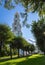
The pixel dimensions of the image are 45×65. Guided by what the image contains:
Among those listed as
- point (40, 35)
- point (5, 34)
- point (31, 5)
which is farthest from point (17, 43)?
point (31, 5)

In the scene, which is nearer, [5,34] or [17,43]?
[5,34]

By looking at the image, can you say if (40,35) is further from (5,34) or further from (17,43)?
(5,34)

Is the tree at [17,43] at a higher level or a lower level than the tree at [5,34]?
lower

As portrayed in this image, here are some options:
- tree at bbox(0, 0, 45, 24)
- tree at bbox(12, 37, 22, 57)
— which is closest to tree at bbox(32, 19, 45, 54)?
tree at bbox(12, 37, 22, 57)

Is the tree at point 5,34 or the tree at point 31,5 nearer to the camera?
the tree at point 31,5

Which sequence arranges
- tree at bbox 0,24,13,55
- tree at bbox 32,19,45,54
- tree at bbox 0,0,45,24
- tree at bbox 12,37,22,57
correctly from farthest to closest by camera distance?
tree at bbox 12,37,22,57, tree at bbox 0,24,13,55, tree at bbox 32,19,45,54, tree at bbox 0,0,45,24

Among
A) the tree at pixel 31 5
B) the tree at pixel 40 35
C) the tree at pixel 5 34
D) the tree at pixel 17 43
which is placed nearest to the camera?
the tree at pixel 31 5

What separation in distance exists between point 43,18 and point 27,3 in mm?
2680

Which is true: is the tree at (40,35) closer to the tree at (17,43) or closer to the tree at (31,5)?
the tree at (17,43)

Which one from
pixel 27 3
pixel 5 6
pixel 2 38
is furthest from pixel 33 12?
pixel 2 38

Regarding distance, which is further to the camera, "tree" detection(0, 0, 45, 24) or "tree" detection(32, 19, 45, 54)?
"tree" detection(32, 19, 45, 54)

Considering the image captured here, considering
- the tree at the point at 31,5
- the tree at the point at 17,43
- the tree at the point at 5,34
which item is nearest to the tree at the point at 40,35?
the tree at the point at 17,43

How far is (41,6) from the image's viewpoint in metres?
15.3

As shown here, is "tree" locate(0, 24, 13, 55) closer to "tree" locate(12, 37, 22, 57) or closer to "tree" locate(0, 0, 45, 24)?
"tree" locate(12, 37, 22, 57)
